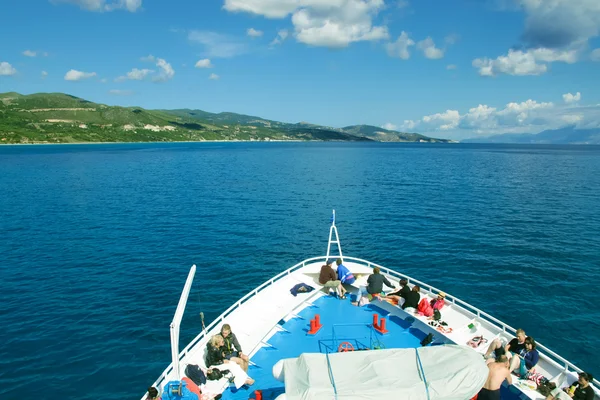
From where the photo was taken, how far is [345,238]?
144 ft

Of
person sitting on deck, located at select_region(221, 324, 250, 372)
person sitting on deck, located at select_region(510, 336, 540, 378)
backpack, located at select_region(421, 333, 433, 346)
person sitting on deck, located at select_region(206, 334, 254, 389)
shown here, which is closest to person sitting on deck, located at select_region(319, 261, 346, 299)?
backpack, located at select_region(421, 333, 433, 346)

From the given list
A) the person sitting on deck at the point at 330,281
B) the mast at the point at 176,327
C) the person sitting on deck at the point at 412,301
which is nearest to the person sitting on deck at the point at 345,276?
the person sitting on deck at the point at 330,281

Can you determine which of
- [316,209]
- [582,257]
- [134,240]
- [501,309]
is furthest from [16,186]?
[582,257]

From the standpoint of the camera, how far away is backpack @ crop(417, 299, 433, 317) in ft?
55.8

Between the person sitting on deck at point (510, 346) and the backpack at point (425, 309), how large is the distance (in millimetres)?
3155

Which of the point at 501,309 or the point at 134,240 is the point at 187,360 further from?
the point at 134,240

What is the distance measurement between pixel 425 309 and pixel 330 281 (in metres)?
5.28

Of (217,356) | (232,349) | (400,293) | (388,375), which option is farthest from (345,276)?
(388,375)

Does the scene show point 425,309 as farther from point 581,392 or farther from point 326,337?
point 581,392

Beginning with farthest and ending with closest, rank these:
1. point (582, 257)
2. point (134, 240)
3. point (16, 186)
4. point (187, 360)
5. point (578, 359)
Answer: point (16, 186) < point (134, 240) < point (582, 257) < point (578, 359) < point (187, 360)

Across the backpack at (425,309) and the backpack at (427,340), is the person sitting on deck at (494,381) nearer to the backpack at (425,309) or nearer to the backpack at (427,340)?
the backpack at (427,340)

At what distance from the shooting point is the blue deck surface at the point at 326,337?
13.5 meters

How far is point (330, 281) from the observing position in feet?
66.2

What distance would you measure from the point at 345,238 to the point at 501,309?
65.2 feet
